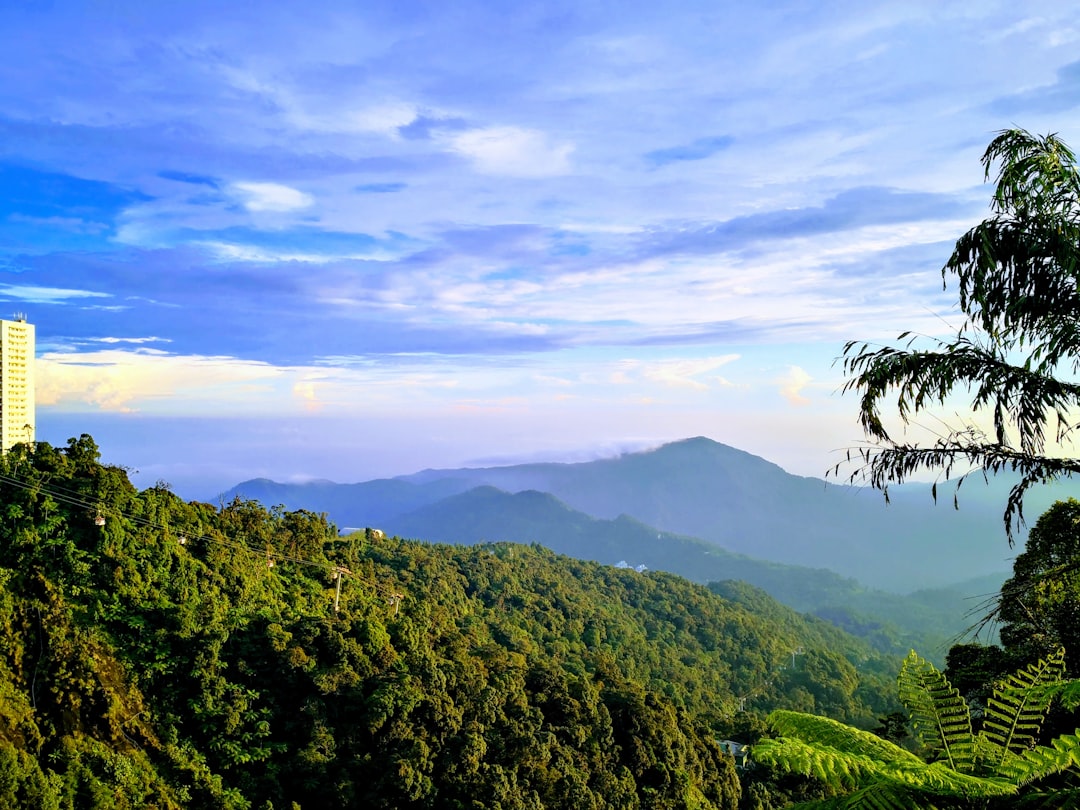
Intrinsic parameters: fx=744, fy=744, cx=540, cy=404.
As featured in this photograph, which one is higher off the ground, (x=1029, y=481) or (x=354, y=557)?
(x=1029, y=481)

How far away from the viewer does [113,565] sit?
16.6 m

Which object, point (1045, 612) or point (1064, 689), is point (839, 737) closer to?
point (1064, 689)

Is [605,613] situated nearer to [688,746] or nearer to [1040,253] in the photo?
[688,746]

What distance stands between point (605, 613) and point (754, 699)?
32.3ft

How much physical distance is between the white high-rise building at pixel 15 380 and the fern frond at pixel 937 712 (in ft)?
109

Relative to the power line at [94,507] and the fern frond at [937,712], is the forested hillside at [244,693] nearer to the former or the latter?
the power line at [94,507]

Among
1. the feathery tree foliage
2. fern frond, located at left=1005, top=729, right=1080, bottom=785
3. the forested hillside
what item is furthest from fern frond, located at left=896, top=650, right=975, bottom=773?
the forested hillside

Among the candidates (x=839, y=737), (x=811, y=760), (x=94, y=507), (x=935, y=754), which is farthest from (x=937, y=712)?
(x=94, y=507)

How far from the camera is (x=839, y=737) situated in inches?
163

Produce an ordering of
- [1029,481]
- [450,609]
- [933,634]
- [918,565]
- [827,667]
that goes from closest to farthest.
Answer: [1029,481] < [450,609] < [827,667] < [933,634] < [918,565]

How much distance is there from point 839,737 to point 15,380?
3473 cm

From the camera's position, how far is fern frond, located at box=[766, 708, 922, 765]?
3930 millimetres

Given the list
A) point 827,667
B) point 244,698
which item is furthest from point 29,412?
point 827,667

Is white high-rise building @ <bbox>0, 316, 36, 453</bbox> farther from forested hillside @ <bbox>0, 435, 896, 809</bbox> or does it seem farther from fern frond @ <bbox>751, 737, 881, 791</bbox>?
fern frond @ <bbox>751, 737, 881, 791</bbox>
